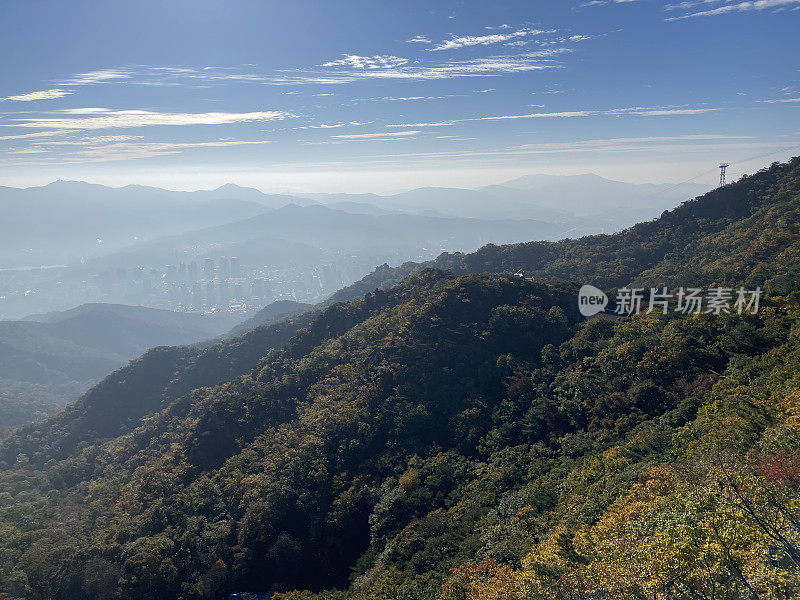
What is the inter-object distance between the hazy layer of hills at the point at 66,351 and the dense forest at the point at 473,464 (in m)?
53.0

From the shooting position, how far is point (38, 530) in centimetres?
2892

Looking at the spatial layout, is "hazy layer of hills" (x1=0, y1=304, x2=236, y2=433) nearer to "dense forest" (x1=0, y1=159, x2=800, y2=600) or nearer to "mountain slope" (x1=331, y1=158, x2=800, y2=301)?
"dense forest" (x1=0, y1=159, x2=800, y2=600)

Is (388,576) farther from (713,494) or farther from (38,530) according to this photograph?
(38,530)

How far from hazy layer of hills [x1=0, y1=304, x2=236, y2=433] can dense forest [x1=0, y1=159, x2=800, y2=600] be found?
174 ft

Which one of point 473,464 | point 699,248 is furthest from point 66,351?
point 699,248

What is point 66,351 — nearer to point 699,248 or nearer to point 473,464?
point 473,464

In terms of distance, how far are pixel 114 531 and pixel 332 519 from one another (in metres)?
15.3

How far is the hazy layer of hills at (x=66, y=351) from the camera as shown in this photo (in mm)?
100994

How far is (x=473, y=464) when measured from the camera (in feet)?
104

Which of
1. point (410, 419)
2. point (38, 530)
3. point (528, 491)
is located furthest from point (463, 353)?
point (38, 530)

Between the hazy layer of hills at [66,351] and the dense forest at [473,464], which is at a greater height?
the dense forest at [473,464]

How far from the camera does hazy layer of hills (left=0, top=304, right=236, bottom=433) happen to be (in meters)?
101

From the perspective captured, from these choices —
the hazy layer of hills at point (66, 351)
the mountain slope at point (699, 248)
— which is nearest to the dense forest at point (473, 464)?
the mountain slope at point (699, 248)

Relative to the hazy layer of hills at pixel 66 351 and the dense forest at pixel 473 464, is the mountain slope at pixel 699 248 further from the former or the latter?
the hazy layer of hills at pixel 66 351
